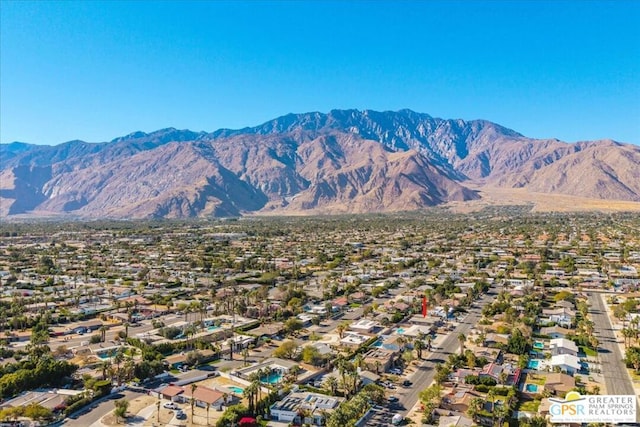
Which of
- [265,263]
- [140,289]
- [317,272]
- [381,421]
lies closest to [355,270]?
[317,272]

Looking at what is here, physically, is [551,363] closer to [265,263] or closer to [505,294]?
[505,294]

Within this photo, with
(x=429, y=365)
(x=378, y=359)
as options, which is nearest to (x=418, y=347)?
(x=429, y=365)

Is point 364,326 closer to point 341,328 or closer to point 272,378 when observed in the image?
point 341,328

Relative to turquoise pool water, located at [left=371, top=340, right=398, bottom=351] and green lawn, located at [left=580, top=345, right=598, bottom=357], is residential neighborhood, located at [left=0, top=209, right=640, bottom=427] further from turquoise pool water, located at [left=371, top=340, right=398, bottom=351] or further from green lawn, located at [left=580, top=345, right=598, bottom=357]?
turquoise pool water, located at [left=371, top=340, right=398, bottom=351]
